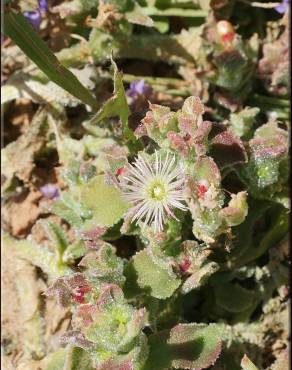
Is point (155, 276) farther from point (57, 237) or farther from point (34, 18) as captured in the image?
point (34, 18)

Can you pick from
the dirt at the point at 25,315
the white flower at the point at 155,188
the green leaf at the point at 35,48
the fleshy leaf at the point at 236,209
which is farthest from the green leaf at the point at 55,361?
the green leaf at the point at 35,48

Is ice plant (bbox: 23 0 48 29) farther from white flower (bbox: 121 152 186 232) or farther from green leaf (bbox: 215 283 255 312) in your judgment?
green leaf (bbox: 215 283 255 312)

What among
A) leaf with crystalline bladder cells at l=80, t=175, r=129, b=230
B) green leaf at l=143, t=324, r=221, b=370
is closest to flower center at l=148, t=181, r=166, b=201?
leaf with crystalline bladder cells at l=80, t=175, r=129, b=230

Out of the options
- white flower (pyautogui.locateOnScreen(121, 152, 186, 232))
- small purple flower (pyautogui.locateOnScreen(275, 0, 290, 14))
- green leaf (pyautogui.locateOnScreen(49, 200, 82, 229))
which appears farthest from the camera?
small purple flower (pyautogui.locateOnScreen(275, 0, 290, 14))

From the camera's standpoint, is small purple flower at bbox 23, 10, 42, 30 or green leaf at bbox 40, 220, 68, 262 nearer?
green leaf at bbox 40, 220, 68, 262

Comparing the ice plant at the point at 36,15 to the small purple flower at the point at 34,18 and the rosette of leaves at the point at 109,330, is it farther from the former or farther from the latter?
the rosette of leaves at the point at 109,330

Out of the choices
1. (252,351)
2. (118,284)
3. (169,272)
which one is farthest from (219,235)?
(252,351)

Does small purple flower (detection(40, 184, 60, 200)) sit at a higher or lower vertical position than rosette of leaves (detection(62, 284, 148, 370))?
lower

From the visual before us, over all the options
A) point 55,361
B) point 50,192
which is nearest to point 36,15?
point 50,192
